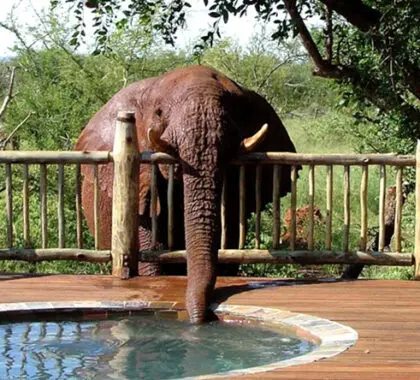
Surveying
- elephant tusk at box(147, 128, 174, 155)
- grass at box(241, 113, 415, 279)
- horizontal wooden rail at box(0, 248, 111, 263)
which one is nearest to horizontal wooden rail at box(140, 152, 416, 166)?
elephant tusk at box(147, 128, 174, 155)

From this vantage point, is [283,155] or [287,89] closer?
[283,155]

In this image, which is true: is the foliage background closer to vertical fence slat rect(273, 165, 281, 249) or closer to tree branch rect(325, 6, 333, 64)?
tree branch rect(325, 6, 333, 64)

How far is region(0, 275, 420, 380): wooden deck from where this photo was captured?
5.05m

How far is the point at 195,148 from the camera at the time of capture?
7270mm

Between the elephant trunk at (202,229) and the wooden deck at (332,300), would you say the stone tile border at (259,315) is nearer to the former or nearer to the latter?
the wooden deck at (332,300)

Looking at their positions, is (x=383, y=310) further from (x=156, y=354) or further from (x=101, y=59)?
(x=101, y=59)

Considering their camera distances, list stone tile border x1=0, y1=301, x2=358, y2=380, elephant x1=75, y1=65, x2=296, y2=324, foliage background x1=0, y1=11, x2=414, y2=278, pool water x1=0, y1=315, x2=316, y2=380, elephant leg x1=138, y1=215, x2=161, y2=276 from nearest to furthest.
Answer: pool water x1=0, y1=315, x2=316, y2=380 < stone tile border x1=0, y1=301, x2=358, y2=380 < elephant x1=75, y1=65, x2=296, y2=324 < elephant leg x1=138, y1=215, x2=161, y2=276 < foliage background x1=0, y1=11, x2=414, y2=278

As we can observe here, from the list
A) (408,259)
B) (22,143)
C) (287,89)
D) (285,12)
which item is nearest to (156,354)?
(408,259)

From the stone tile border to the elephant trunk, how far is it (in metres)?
0.21

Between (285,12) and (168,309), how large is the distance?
3.00m

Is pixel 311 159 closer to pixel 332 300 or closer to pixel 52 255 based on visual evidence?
pixel 332 300

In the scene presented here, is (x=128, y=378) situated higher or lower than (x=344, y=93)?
lower

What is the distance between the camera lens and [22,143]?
13.5 m

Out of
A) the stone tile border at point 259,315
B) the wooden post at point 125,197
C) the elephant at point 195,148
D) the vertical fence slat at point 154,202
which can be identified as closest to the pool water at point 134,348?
the stone tile border at point 259,315
